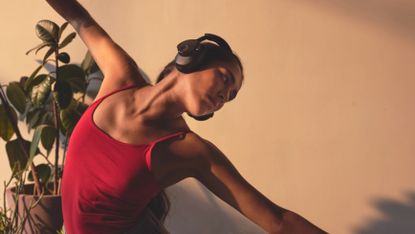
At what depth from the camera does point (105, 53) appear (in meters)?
1.08

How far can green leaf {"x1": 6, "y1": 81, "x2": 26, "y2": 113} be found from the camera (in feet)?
5.77

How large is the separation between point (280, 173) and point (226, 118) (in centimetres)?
23

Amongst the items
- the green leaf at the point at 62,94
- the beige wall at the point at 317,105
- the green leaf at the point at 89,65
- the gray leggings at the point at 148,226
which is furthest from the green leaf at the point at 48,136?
the gray leggings at the point at 148,226

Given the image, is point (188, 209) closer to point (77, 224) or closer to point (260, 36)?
point (260, 36)

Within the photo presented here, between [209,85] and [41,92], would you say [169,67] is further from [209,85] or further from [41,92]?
[41,92]

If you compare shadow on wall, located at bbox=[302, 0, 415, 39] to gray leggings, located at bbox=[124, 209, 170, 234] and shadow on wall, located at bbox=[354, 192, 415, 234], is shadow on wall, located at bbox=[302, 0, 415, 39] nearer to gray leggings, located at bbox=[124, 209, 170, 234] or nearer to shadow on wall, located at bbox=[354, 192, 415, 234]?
shadow on wall, located at bbox=[354, 192, 415, 234]

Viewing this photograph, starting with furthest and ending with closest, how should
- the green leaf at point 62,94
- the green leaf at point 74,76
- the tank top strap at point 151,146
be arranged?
the green leaf at point 74,76 → the green leaf at point 62,94 → the tank top strap at point 151,146

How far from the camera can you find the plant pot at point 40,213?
170 cm

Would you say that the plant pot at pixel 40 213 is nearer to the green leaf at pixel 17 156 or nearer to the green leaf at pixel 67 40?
the green leaf at pixel 17 156

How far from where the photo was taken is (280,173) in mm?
1624

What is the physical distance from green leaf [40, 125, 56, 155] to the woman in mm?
734

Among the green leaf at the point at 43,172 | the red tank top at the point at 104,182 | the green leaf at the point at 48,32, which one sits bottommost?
A: the green leaf at the point at 43,172

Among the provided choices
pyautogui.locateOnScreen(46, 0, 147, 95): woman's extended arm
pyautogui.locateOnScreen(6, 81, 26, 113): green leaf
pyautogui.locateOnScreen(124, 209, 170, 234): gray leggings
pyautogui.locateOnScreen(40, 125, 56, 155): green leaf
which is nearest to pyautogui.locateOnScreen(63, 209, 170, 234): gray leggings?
pyautogui.locateOnScreen(124, 209, 170, 234): gray leggings

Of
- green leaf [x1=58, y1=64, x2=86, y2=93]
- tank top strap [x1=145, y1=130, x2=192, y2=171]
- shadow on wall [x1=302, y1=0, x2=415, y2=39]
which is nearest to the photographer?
tank top strap [x1=145, y1=130, x2=192, y2=171]
